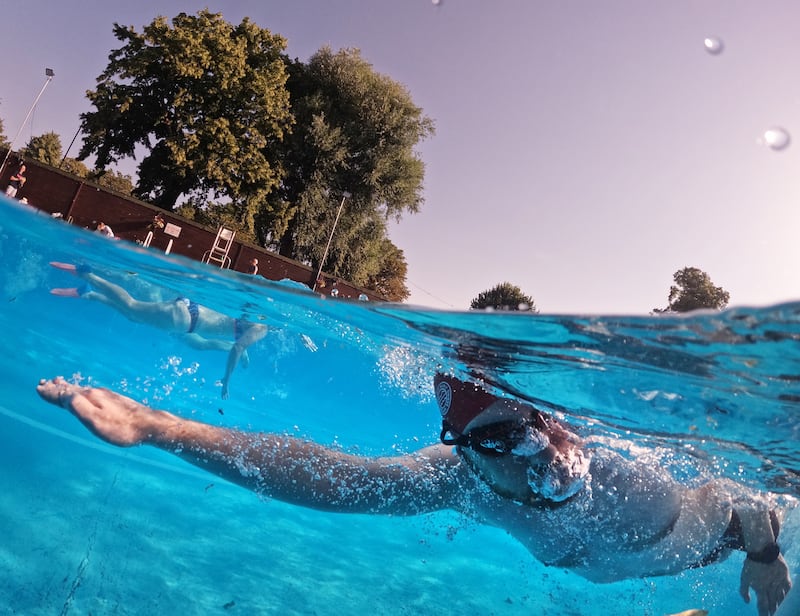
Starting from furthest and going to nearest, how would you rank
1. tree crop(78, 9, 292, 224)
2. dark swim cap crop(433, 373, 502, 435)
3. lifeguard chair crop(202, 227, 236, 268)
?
1. tree crop(78, 9, 292, 224)
2. lifeguard chair crop(202, 227, 236, 268)
3. dark swim cap crop(433, 373, 502, 435)

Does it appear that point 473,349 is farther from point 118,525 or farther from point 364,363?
point 118,525

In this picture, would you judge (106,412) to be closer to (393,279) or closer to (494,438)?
(494,438)

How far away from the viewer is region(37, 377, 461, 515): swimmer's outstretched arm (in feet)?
11.0

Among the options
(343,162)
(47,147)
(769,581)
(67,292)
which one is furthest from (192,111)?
(47,147)

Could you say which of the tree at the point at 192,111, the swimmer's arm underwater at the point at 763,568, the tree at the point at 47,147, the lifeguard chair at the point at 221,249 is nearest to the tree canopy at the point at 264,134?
the tree at the point at 192,111

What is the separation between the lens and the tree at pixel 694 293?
4023 mm

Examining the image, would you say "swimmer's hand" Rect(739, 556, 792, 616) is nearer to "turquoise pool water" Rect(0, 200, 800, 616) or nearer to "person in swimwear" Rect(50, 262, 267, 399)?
"turquoise pool water" Rect(0, 200, 800, 616)

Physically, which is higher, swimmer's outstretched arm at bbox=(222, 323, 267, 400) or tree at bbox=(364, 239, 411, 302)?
tree at bbox=(364, 239, 411, 302)

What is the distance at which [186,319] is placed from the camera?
697 cm

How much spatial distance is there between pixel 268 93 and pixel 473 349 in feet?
89.7

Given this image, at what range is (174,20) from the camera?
28312 millimetres

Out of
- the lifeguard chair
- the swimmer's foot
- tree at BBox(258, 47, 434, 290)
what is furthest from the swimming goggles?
tree at BBox(258, 47, 434, 290)

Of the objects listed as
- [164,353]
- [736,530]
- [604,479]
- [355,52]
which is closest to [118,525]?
[164,353]

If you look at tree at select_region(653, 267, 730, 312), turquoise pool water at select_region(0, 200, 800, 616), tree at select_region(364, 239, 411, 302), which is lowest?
turquoise pool water at select_region(0, 200, 800, 616)
